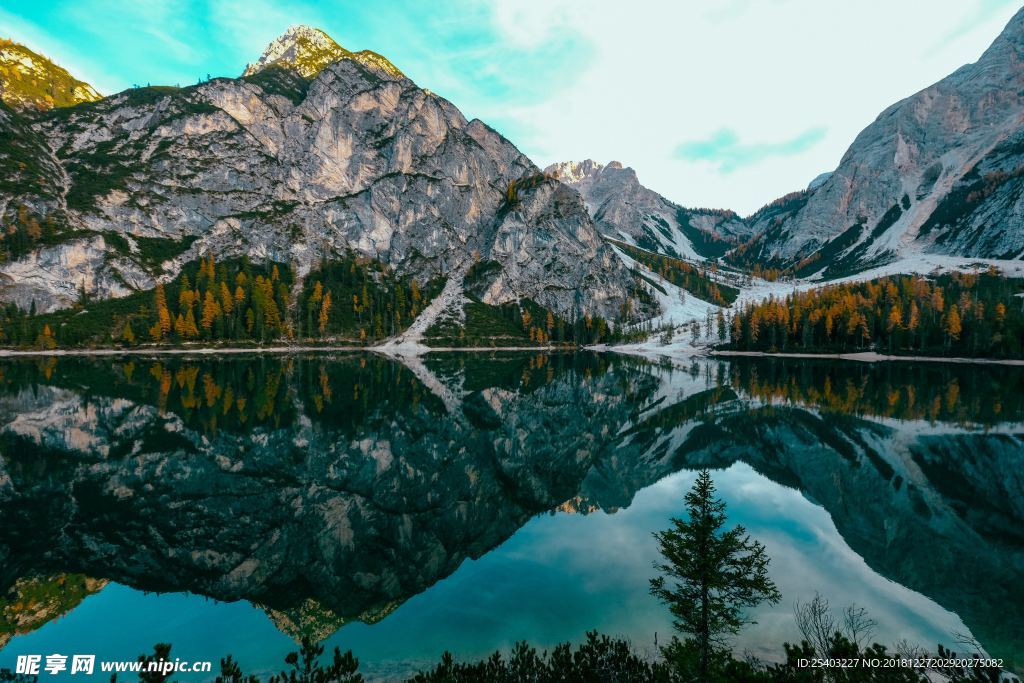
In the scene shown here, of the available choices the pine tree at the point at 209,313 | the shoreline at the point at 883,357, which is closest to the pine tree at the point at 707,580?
the shoreline at the point at 883,357

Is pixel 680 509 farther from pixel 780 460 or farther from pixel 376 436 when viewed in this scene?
pixel 376 436

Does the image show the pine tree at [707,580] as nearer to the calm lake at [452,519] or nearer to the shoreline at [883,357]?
the calm lake at [452,519]

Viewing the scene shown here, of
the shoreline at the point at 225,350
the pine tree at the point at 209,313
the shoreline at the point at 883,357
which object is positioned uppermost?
the pine tree at the point at 209,313

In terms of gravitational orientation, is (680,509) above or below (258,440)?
below

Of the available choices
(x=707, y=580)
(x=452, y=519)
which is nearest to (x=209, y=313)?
(x=452, y=519)

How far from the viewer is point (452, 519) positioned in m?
31.2

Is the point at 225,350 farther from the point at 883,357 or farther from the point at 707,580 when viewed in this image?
the point at 883,357

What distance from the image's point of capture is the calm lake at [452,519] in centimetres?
1914

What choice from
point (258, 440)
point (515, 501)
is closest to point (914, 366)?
point (515, 501)

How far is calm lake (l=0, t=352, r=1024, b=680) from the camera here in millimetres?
19141

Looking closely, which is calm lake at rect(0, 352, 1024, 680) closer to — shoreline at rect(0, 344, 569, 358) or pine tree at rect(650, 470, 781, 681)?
pine tree at rect(650, 470, 781, 681)

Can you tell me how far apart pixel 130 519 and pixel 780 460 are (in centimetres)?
5158

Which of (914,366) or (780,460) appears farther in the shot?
(914,366)

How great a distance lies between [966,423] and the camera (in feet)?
178
